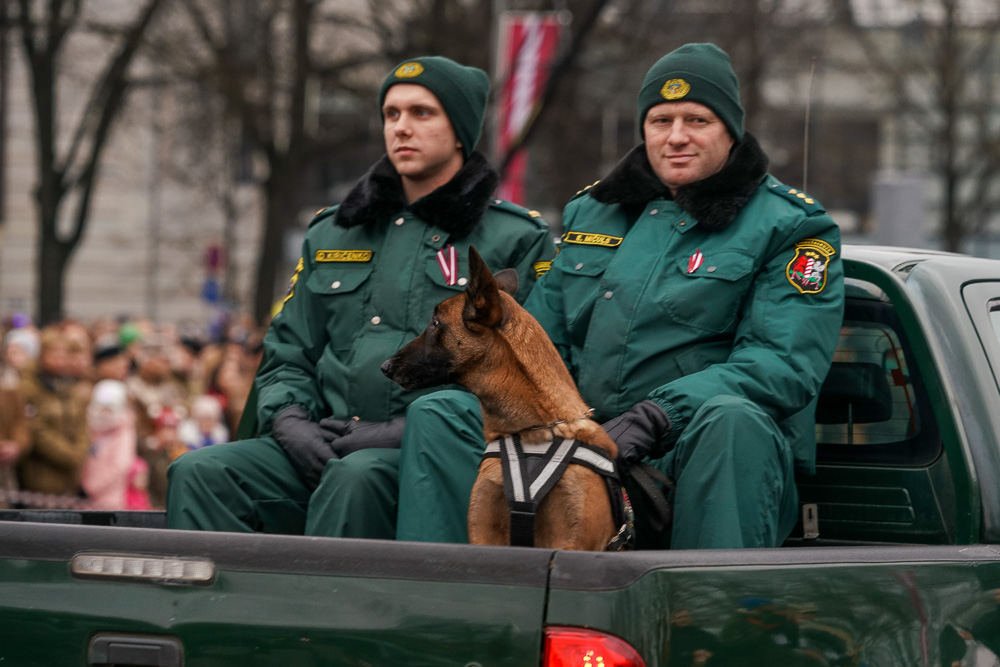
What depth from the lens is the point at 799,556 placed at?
8.10 ft

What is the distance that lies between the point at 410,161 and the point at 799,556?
7.25ft

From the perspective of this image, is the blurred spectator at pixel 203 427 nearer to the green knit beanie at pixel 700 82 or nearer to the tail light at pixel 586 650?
the green knit beanie at pixel 700 82

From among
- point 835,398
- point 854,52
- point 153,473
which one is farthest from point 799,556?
point 854,52

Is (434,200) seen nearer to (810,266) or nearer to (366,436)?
(366,436)

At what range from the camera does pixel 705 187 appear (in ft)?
12.1

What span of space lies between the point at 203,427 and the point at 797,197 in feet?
24.5

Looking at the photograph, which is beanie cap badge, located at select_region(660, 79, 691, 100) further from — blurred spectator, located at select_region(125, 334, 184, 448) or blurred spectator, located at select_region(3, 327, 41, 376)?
blurred spectator, located at select_region(3, 327, 41, 376)

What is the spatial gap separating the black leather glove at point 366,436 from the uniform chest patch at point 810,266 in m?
1.14

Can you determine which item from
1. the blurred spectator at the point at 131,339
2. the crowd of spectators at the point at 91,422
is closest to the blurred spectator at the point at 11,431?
the crowd of spectators at the point at 91,422

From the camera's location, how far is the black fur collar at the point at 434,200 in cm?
416

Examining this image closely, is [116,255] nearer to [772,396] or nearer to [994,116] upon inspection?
A: [994,116]

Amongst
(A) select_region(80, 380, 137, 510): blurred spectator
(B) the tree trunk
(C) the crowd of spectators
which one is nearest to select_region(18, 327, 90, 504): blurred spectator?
(C) the crowd of spectators

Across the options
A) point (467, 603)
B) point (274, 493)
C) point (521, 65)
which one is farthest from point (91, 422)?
point (467, 603)

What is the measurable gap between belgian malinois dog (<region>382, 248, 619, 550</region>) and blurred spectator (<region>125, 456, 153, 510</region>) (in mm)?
6546
